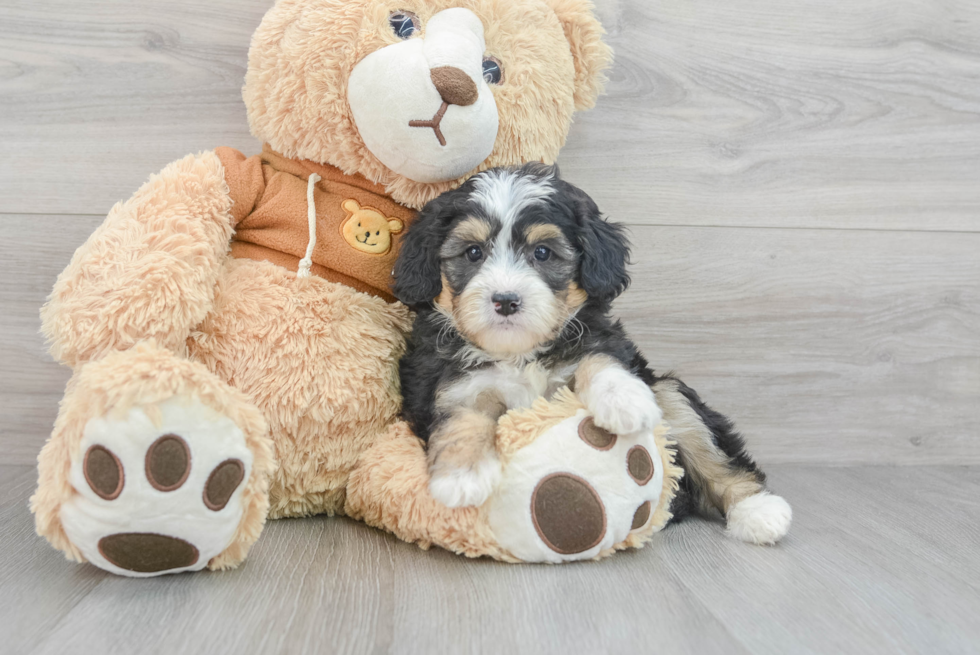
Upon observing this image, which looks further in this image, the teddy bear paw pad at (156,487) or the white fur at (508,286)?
the white fur at (508,286)

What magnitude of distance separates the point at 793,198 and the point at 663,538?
126 centimetres

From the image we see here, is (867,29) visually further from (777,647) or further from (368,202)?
(777,647)

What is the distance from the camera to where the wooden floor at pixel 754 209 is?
2098mm

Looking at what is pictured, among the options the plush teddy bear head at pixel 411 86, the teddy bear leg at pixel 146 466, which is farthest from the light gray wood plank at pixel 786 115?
the teddy bear leg at pixel 146 466

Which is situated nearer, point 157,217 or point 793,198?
point 157,217

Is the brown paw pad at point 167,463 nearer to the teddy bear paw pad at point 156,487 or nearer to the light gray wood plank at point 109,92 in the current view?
the teddy bear paw pad at point 156,487

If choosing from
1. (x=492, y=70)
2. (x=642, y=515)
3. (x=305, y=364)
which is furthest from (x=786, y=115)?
(x=305, y=364)

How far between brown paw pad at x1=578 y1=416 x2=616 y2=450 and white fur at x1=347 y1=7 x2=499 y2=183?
2.15 feet

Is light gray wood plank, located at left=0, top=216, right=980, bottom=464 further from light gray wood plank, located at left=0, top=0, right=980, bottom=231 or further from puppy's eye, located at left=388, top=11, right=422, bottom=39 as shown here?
puppy's eye, located at left=388, top=11, right=422, bottom=39

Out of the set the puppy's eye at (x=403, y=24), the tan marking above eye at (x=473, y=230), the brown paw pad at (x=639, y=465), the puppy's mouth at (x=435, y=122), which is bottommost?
the brown paw pad at (x=639, y=465)

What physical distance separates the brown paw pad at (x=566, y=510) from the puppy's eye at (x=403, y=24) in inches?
40.7

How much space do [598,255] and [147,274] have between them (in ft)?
3.08

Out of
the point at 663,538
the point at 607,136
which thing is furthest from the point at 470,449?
the point at 607,136

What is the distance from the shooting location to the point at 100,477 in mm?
1225
